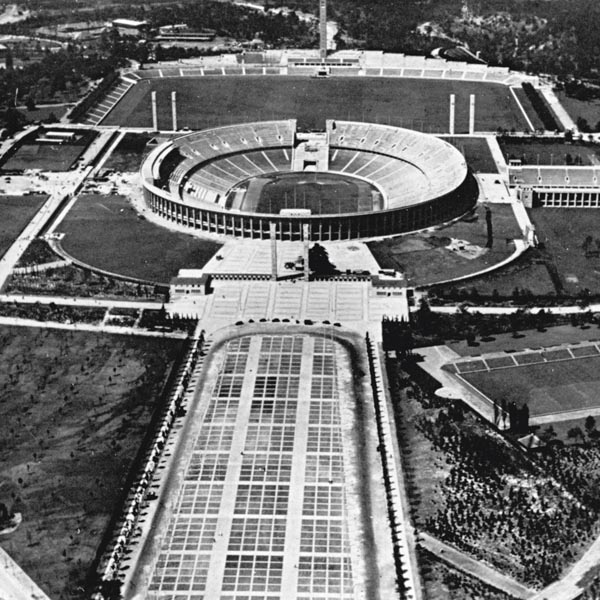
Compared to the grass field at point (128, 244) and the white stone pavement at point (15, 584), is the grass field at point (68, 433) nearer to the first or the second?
the white stone pavement at point (15, 584)

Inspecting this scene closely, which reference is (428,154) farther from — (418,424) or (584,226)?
(418,424)

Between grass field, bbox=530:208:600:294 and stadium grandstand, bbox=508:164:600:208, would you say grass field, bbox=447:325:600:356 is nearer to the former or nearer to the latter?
grass field, bbox=530:208:600:294

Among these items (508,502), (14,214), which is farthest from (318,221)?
(508,502)

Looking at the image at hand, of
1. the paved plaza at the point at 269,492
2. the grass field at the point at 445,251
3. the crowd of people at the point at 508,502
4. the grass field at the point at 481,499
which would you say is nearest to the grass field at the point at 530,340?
the paved plaza at the point at 269,492

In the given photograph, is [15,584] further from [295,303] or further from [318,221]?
[318,221]

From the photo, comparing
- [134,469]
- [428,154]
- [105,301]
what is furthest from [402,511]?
[428,154]

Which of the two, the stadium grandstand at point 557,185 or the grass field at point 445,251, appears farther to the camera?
the stadium grandstand at point 557,185

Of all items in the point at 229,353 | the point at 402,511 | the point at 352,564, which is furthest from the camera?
the point at 229,353
